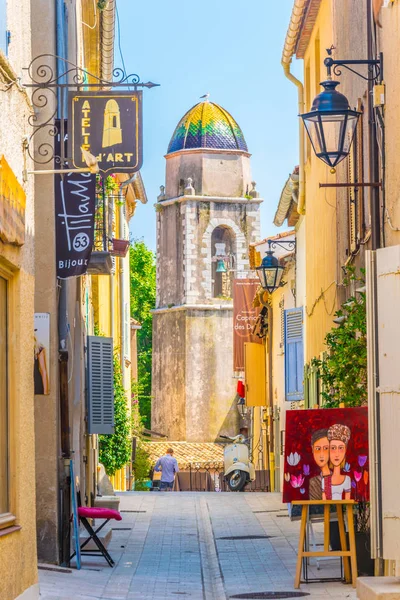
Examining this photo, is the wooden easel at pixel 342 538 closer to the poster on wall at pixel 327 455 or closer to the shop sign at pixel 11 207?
the poster on wall at pixel 327 455

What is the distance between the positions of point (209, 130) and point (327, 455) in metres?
50.7

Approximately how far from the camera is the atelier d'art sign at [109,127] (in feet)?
40.6

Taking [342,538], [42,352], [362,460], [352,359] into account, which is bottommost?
[342,538]

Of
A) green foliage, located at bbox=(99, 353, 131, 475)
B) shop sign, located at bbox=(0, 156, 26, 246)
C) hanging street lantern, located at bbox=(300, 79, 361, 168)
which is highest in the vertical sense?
hanging street lantern, located at bbox=(300, 79, 361, 168)

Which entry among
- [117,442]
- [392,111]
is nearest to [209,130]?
[117,442]

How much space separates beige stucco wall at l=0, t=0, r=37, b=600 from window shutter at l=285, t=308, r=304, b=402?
12679 mm

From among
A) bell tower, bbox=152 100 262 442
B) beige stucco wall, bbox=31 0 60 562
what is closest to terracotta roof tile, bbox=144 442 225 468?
bell tower, bbox=152 100 262 442

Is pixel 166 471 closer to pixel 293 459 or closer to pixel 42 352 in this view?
pixel 42 352

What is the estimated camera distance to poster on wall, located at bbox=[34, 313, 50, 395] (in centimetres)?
1365

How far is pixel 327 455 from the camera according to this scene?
11906mm

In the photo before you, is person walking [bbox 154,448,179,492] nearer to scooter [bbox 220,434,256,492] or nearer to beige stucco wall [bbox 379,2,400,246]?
scooter [bbox 220,434,256,492]

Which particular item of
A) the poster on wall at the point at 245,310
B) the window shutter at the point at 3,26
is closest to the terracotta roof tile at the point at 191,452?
the poster on wall at the point at 245,310

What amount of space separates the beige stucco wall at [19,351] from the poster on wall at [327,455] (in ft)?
8.35

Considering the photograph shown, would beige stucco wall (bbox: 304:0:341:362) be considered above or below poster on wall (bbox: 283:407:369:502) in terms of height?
above
